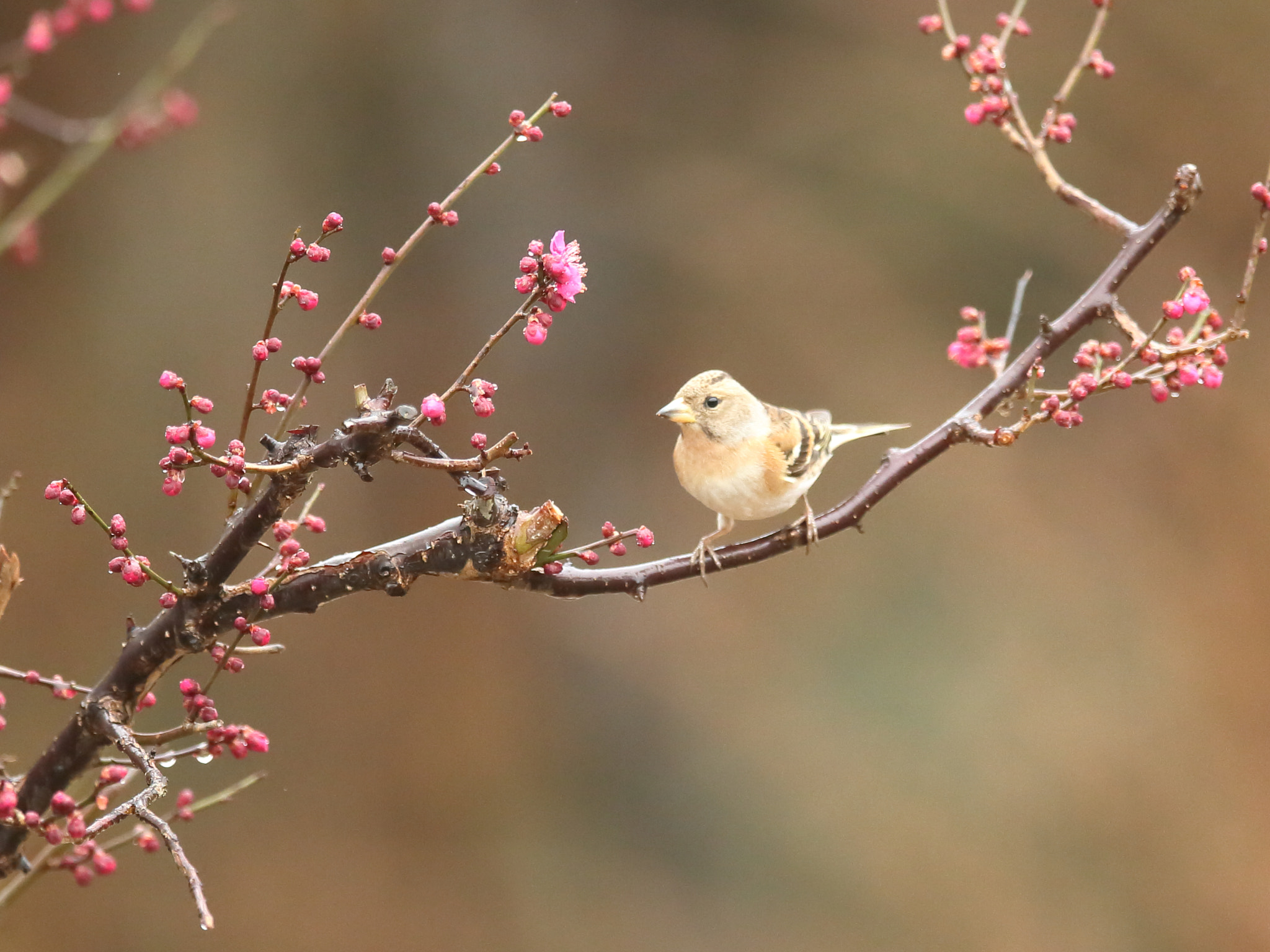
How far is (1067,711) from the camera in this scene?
3.06m

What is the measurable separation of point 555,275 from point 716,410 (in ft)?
2.58

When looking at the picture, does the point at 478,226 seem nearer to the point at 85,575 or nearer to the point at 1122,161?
the point at 85,575

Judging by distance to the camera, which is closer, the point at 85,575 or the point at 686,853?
the point at 85,575

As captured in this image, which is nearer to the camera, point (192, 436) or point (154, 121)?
point (192, 436)

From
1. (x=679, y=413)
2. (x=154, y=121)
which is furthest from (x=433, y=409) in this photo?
(x=154, y=121)

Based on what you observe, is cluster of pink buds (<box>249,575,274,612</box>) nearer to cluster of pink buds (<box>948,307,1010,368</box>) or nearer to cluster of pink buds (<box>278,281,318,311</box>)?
cluster of pink buds (<box>278,281,318,311</box>)

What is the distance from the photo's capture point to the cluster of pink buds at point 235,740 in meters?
1.07

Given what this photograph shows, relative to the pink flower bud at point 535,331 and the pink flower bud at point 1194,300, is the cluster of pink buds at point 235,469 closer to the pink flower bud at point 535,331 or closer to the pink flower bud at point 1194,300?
the pink flower bud at point 535,331

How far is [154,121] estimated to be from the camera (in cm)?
173

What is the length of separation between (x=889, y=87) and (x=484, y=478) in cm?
247

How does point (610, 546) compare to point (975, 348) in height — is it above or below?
below

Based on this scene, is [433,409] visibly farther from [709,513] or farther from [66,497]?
[709,513]

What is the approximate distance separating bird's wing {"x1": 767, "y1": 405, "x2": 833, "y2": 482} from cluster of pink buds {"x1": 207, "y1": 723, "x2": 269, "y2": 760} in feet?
2.91

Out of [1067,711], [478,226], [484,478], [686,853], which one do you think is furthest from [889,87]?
[484,478]
